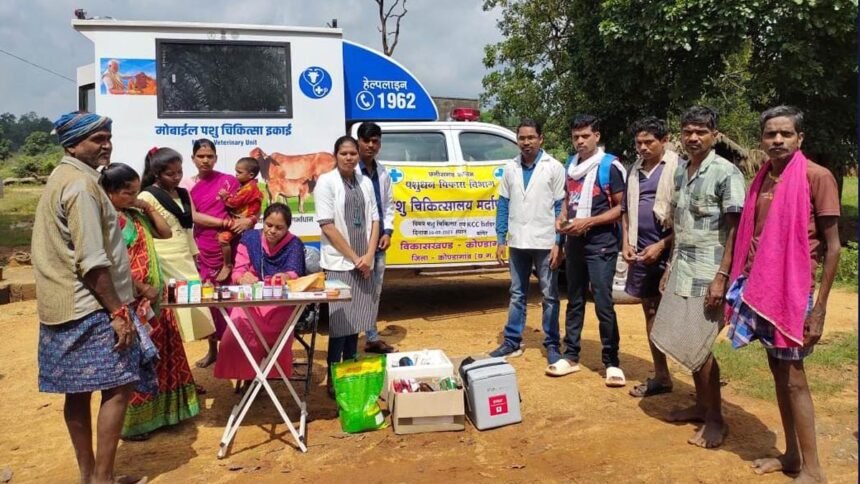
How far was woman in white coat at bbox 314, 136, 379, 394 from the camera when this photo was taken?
4285mm

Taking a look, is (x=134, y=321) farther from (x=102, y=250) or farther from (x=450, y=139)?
(x=450, y=139)

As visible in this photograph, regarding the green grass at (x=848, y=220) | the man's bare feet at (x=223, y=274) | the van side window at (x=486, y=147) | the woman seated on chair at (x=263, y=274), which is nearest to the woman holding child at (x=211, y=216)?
the man's bare feet at (x=223, y=274)

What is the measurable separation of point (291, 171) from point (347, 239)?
2.01 m

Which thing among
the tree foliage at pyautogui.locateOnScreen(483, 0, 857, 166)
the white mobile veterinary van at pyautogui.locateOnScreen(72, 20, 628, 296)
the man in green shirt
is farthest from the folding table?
the tree foliage at pyautogui.locateOnScreen(483, 0, 857, 166)

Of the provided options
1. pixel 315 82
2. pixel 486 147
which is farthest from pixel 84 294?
pixel 486 147

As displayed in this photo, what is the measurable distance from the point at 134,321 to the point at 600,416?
9.42 feet

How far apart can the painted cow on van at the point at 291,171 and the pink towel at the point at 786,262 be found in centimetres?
413

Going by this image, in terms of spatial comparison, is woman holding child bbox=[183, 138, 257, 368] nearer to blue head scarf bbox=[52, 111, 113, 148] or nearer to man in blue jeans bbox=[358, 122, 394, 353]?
man in blue jeans bbox=[358, 122, 394, 353]

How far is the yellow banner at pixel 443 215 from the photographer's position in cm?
653

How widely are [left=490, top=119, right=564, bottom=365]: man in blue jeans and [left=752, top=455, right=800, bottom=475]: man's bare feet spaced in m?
1.84

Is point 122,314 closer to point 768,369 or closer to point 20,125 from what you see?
point 768,369

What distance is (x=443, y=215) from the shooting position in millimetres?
6625

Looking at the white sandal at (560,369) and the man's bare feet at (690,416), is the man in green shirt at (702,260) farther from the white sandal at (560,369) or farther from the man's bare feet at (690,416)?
the white sandal at (560,369)

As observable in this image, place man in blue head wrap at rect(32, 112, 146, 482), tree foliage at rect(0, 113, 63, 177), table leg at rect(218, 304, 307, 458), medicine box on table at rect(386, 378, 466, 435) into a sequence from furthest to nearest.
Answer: tree foliage at rect(0, 113, 63, 177), medicine box on table at rect(386, 378, 466, 435), table leg at rect(218, 304, 307, 458), man in blue head wrap at rect(32, 112, 146, 482)
